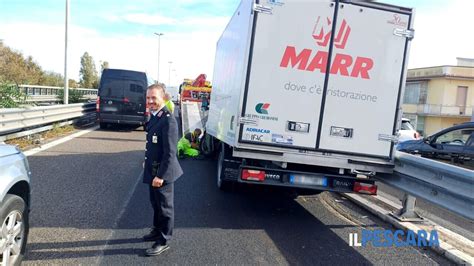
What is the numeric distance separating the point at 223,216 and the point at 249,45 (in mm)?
2484

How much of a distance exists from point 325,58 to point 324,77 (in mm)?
258

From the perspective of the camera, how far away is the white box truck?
17.1 ft

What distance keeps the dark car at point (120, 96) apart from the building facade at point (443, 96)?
1305 inches

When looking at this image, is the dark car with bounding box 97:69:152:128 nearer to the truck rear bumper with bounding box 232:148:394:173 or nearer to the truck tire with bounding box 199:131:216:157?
the truck tire with bounding box 199:131:216:157

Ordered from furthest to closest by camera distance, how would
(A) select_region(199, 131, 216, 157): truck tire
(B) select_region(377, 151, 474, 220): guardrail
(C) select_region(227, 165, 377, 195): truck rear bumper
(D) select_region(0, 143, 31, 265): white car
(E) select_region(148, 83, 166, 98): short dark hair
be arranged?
1. (A) select_region(199, 131, 216, 157): truck tire
2. (C) select_region(227, 165, 377, 195): truck rear bumper
3. (E) select_region(148, 83, 166, 98): short dark hair
4. (B) select_region(377, 151, 474, 220): guardrail
5. (D) select_region(0, 143, 31, 265): white car

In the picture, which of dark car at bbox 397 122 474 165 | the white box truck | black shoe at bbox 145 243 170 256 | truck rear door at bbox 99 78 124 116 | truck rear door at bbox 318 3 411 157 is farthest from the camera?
truck rear door at bbox 99 78 124 116

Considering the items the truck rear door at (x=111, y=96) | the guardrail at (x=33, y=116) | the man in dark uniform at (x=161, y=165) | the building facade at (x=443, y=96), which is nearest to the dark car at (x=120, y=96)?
the truck rear door at (x=111, y=96)

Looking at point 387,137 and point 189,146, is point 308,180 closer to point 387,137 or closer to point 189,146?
point 387,137

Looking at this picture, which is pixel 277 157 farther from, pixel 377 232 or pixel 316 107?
pixel 377 232

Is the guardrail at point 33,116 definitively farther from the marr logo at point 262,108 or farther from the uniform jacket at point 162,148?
the marr logo at point 262,108

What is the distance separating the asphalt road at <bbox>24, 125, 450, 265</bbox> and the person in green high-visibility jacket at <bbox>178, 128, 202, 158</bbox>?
238 centimetres

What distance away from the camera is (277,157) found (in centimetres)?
537

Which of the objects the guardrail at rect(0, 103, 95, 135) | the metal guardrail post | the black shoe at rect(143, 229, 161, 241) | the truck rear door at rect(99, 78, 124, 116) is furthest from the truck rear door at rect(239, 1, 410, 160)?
the truck rear door at rect(99, 78, 124, 116)

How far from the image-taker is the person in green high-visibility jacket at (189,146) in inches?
420
